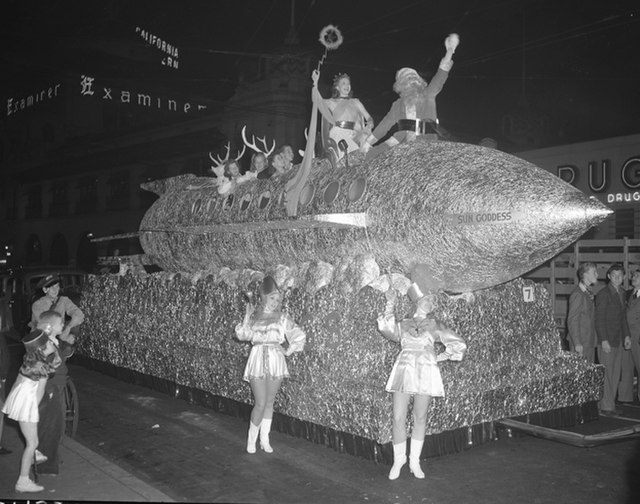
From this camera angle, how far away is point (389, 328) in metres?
5.15

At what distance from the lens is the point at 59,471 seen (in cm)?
529

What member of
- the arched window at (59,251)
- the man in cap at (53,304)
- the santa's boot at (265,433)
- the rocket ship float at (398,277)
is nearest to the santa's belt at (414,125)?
the rocket ship float at (398,277)

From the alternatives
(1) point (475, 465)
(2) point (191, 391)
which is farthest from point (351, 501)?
(2) point (191, 391)

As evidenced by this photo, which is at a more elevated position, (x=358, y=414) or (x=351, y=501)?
(x=358, y=414)

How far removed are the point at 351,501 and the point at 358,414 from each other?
873 millimetres

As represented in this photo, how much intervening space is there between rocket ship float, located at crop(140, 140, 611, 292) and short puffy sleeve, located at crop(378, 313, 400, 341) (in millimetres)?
463

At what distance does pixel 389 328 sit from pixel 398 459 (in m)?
1.01

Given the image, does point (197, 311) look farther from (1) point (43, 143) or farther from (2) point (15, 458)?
(1) point (43, 143)

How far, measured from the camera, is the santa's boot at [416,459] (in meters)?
4.98

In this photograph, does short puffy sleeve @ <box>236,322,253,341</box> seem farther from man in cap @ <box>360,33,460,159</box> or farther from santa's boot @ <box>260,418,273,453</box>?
man in cap @ <box>360,33,460,159</box>

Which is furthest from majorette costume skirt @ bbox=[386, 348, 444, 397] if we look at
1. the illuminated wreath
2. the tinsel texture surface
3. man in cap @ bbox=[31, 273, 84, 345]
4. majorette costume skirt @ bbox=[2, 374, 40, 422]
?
the illuminated wreath

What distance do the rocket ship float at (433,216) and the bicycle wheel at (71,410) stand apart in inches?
93.2

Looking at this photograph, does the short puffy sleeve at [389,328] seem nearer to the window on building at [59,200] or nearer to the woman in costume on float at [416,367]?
the woman in costume on float at [416,367]

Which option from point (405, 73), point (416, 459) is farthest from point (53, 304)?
point (405, 73)
